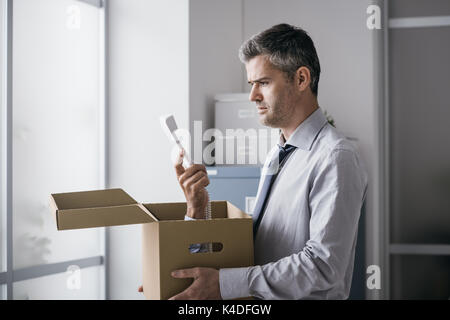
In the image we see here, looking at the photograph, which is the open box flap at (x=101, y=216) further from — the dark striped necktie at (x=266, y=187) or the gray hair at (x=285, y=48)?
the gray hair at (x=285, y=48)

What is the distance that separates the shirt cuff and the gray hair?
1.81ft

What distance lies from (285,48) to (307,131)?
23cm

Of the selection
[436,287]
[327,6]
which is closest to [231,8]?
[327,6]

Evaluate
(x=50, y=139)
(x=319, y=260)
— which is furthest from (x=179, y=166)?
(x=50, y=139)

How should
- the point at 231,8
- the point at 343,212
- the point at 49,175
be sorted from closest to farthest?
the point at 343,212
the point at 49,175
the point at 231,8

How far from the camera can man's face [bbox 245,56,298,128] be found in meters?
1.39

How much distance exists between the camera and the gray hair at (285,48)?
1373 mm

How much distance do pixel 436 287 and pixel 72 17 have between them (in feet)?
7.73

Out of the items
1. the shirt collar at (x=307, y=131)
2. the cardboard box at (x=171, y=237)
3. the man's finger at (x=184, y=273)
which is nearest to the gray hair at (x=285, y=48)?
the shirt collar at (x=307, y=131)

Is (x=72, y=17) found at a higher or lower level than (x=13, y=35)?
higher

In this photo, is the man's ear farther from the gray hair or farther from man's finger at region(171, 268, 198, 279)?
man's finger at region(171, 268, 198, 279)

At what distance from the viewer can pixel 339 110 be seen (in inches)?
123

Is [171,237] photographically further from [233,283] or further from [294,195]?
[294,195]

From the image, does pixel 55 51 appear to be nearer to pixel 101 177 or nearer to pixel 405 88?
pixel 101 177
